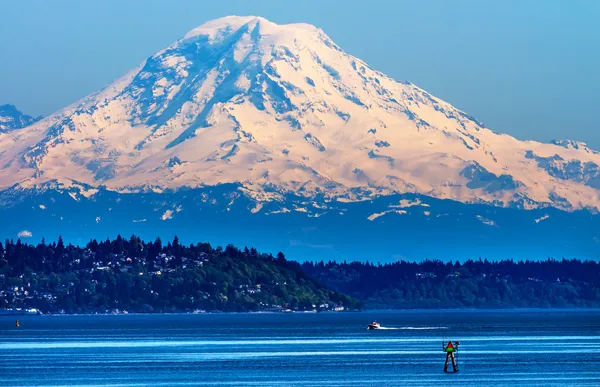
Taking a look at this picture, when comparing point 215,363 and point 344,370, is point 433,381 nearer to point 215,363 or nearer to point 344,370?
point 344,370

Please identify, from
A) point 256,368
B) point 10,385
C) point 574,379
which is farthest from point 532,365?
point 10,385

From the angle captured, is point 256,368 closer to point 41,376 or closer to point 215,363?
point 215,363

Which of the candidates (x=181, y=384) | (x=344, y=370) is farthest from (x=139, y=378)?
(x=344, y=370)

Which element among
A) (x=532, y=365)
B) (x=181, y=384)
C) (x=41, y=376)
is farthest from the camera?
(x=532, y=365)

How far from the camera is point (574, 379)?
166m

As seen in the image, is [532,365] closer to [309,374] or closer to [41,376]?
[309,374]

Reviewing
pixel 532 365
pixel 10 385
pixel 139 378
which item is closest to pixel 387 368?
pixel 532 365

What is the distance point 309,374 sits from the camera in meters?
176

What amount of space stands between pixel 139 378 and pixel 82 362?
3034 centimetres

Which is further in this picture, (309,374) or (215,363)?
(215,363)

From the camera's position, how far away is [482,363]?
634 ft

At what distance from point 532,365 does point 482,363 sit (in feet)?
24.4

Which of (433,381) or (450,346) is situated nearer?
(433,381)

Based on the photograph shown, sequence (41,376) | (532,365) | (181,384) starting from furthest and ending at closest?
1. (532,365)
2. (41,376)
3. (181,384)
